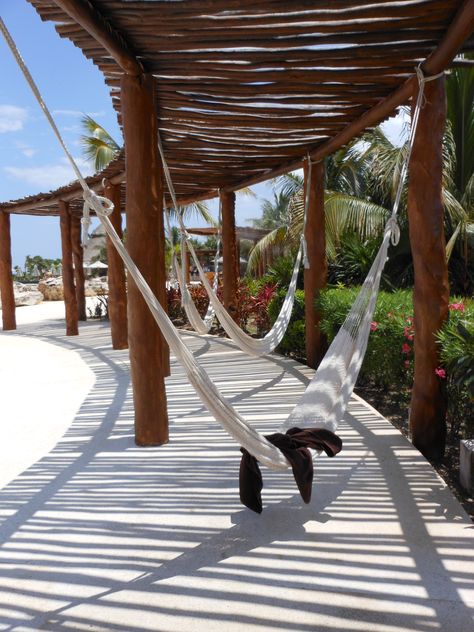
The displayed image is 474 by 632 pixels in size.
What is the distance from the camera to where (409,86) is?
8.59 ft

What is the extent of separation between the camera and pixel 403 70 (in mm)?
2574

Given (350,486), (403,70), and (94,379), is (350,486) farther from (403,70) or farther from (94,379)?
(94,379)

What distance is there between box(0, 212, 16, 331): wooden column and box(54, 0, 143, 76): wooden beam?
676 cm

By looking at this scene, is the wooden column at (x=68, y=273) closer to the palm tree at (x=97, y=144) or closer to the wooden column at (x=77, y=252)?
the wooden column at (x=77, y=252)

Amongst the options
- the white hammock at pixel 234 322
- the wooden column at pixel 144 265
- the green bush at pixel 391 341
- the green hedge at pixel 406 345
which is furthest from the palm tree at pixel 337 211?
the wooden column at pixel 144 265

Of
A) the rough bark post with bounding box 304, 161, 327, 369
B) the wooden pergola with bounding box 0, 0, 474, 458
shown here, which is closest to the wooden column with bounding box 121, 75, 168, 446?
the wooden pergola with bounding box 0, 0, 474, 458

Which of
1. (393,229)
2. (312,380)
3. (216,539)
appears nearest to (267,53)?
(393,229)

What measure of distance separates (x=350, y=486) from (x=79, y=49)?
7.41ft

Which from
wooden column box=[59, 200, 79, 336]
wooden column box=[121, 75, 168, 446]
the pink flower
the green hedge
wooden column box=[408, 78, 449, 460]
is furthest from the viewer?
wooden column box=[59, 200, 79, 336]

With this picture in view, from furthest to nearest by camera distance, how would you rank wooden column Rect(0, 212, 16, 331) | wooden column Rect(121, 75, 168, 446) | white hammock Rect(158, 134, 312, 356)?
wooden column Rect(0, 212, 16, 331), white hammock Rect(158, 134, 312, 356), wooden column Rect(121, 75, 168, 446)

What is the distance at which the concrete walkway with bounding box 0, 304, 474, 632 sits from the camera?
1.39 meters

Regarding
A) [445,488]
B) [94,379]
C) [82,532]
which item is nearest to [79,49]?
[82,532]

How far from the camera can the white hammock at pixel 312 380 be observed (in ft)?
5.66

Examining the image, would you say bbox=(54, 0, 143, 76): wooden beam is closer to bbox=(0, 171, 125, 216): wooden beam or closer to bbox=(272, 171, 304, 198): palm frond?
bbox=(0, 171, 125, 216): wooden beam
